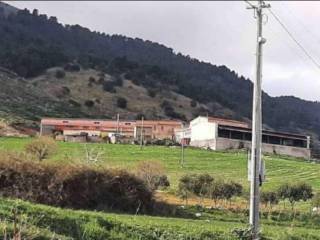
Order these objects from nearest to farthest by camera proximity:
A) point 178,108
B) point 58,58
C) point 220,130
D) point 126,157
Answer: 1. point 126,157
2. point 220,130
3. point 178,108
4. point 58,58

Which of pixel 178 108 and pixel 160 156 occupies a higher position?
pixel 178 108

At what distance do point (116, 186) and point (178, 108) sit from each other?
400 feet

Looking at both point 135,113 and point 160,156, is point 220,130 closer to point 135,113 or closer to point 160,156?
point 160,156

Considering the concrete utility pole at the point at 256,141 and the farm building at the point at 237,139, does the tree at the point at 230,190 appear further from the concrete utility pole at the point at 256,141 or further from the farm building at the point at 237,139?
the farm building at the point at 237,139

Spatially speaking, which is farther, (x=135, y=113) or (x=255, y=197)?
(x=135, y=113)

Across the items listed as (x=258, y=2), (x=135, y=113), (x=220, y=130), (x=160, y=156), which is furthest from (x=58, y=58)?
(x=258, y=2)

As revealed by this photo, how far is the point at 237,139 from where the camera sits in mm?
99250

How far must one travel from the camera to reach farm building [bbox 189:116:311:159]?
319ft

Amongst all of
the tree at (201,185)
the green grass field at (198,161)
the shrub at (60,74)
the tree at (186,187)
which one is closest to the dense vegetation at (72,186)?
the tree at (186,187)

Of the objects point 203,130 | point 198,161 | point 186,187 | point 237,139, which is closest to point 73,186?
point 186,187

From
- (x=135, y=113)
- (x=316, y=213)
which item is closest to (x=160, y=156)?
(x=316, y=213)

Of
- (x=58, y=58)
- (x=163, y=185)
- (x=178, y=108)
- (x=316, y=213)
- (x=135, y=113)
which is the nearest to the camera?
(x=316, y=213)

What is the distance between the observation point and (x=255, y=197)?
20.8m

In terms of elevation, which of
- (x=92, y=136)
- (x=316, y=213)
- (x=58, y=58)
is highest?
(x=58, y=58)
